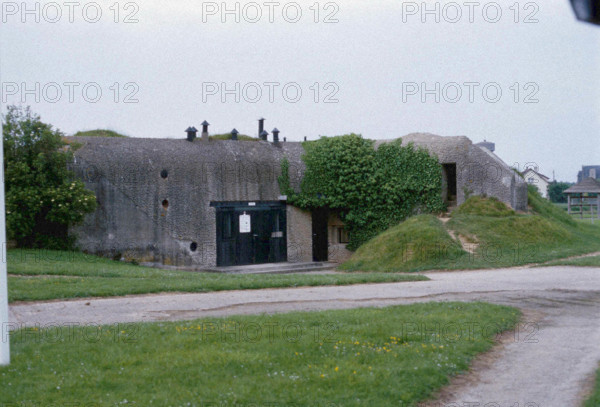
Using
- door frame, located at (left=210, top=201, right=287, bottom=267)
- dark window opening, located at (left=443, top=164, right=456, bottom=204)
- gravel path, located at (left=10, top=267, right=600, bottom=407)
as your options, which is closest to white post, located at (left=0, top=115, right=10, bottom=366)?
gravel path, located at (left=10, top=267, right=600, bottom=407)

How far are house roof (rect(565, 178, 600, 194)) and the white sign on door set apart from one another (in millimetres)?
26746

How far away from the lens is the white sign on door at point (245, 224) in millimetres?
24000

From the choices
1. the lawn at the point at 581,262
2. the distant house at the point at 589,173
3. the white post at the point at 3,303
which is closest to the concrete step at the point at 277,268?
the lawn at the point at 581,262

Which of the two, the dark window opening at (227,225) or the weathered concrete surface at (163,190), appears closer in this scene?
the weathered concrete surface at (163,190)

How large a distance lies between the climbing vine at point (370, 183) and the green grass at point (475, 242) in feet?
6.04

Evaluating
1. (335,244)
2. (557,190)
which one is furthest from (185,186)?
(557,190)

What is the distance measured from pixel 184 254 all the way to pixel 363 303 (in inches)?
485

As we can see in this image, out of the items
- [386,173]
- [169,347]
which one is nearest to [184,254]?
[386,173]

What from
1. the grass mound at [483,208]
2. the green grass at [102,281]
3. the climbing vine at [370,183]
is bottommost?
the green grass at [102,281]

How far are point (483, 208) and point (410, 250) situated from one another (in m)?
4.29

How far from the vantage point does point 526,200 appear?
78.6ft

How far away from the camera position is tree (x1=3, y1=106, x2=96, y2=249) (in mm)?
19312

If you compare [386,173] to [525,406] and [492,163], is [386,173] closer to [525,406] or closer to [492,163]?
[492,163]

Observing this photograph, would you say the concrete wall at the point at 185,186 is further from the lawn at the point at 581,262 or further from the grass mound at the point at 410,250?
the lawn at the point at 581,262
